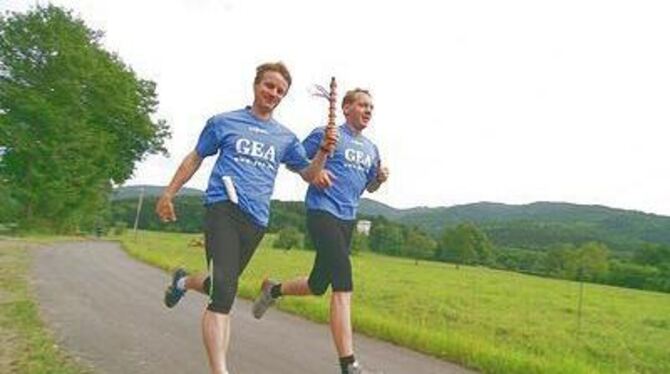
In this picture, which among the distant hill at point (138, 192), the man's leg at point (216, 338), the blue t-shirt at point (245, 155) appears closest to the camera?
the man's leg at point (216, 338)

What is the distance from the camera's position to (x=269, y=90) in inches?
227

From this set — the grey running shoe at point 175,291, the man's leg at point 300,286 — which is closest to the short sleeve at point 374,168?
the man's leg at point 300,286

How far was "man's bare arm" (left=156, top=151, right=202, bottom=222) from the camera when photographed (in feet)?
18.4

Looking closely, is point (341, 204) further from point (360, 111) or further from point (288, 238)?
point (288, 238)

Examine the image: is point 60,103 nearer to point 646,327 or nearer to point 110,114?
point 110,114

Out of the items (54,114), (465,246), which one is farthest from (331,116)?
(465,246)

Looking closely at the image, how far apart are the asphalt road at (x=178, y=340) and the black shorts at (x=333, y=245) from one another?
4.16 ft

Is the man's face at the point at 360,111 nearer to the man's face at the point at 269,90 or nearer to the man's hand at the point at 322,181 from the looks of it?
the man's hand at the point at 322,181

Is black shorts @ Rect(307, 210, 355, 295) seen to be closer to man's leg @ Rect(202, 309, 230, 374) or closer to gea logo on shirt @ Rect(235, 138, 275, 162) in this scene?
gea logo on shirt @ Rect(235, 138, 275, 162)

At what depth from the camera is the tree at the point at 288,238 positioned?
3799 inches

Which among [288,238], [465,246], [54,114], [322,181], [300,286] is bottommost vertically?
[300,286]

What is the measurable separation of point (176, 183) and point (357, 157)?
1506 millimetres

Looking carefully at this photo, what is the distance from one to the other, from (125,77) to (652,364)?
4730 cm

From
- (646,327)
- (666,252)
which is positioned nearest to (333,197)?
(646,327)
